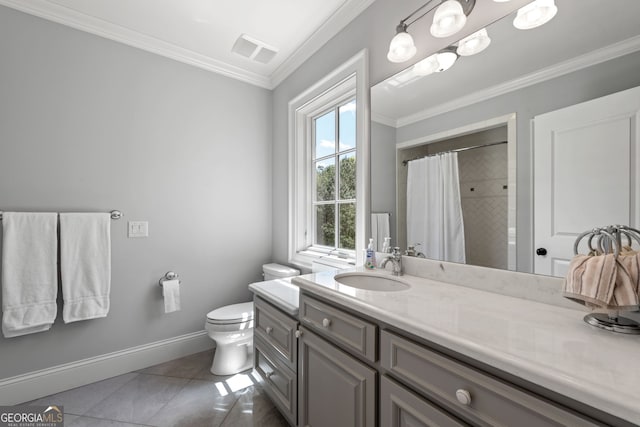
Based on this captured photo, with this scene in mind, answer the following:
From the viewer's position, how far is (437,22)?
3.81 feet

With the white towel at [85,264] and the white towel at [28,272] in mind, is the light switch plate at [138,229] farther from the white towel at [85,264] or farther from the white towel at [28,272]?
the white towel at [28,272]

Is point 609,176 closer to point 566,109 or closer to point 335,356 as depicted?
point 566,109

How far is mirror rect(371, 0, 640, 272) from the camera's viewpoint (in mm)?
867

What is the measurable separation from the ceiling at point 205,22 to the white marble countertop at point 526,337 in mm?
1731

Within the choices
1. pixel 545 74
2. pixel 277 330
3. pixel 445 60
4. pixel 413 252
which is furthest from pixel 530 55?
pixel 277 330

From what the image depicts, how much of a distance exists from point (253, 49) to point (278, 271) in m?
1.83

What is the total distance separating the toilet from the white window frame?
61 cm

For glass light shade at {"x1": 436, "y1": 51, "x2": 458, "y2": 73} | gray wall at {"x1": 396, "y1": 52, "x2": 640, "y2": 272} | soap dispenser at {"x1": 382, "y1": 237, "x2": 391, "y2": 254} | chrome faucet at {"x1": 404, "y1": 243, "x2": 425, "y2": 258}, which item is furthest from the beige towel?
glass light shade at {"x1": 436, "y1": 51, "x2": 458, "y2": 73}

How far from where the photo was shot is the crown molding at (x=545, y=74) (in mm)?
840

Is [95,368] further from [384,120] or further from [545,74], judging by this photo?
[545,74]

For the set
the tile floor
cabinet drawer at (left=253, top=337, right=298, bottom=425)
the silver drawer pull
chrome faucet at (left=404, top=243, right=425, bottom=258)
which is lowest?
the tile floor

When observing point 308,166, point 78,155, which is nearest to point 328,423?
point 308,166

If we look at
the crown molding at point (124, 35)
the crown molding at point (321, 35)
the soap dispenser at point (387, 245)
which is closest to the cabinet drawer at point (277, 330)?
the soap dispenser at point (387, 245)

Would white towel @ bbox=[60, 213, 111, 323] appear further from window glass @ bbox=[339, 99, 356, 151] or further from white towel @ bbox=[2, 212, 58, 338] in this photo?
window glass @ bbox=[339, 99, 356, 151]
